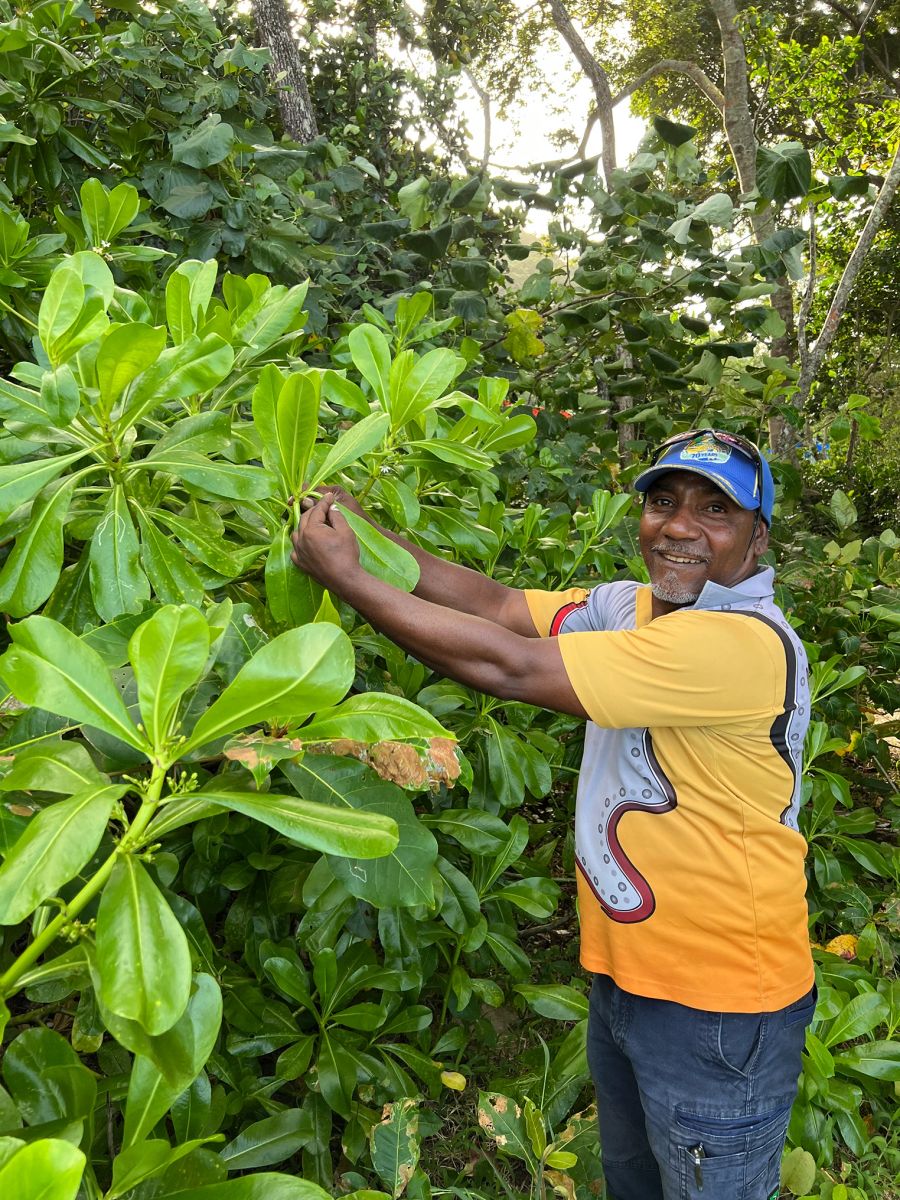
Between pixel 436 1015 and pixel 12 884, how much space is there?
6.84ft

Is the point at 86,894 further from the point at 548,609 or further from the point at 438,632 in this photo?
the point at 548,609

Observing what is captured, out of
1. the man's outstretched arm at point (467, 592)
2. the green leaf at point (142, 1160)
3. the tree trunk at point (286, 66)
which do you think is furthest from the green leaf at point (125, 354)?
the tree trunk at point (286, 66)

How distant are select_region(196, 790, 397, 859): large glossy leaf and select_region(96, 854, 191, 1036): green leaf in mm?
91

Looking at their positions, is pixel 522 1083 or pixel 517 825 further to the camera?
pixel 522 1083

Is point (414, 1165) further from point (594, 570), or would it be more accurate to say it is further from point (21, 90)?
point (21, 90)

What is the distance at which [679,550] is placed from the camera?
68.6 inches

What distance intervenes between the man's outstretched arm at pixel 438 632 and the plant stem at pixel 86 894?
0.49 m

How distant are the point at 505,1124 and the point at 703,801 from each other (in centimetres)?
99

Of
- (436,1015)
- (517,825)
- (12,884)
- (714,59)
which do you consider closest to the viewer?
(12,884)

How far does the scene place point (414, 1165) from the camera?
5.77 ft

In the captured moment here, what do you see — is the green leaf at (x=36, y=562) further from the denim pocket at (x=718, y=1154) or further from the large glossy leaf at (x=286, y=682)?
the denim pocket at (x=718, y=1154)

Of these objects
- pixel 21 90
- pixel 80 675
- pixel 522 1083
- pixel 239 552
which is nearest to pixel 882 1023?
pixel 522 1083

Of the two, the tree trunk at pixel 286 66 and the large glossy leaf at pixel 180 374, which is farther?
the tree trunk at pixel 286 66

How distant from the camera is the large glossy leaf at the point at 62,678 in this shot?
2.28 ft
